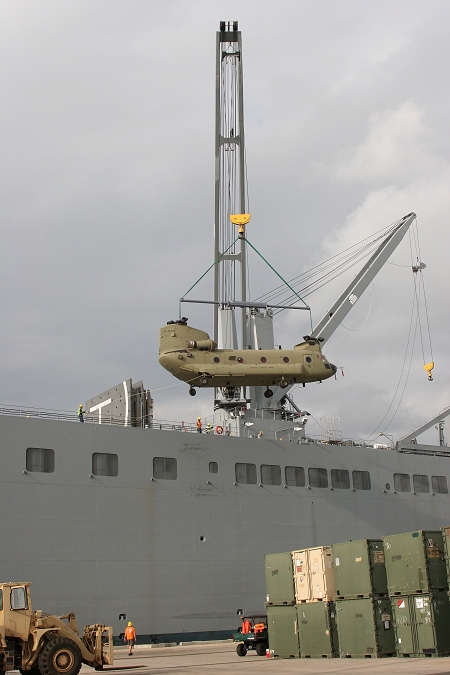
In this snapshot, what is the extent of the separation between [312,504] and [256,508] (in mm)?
2810

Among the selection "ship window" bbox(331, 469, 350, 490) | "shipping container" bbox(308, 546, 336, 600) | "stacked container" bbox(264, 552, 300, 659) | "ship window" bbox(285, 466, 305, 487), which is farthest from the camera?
"ship window" bbox(331, 469, 350, 490)

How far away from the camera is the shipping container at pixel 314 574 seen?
830 inches

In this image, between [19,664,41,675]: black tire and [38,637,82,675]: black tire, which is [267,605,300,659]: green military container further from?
[19,664,41,675]: black tire

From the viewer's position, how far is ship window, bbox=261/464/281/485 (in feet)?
96.3

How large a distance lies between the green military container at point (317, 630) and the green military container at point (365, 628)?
301 millimetres

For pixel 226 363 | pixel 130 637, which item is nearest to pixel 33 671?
pixel 130 637

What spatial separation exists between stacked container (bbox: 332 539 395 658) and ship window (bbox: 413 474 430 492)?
45.5 feet

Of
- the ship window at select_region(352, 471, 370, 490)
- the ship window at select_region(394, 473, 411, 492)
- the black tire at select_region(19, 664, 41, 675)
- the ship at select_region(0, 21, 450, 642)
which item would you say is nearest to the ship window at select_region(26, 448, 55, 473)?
the ship at select_region(0, 21, 450, 642)

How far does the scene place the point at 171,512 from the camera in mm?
26859

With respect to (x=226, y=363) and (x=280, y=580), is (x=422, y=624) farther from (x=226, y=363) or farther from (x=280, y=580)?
(x=226, y=363)

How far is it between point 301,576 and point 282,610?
124cm

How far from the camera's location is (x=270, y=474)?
2952 cm

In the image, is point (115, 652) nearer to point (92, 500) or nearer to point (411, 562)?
point (92, 500)

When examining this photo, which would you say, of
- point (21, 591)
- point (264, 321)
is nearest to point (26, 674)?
point (21, 591)
